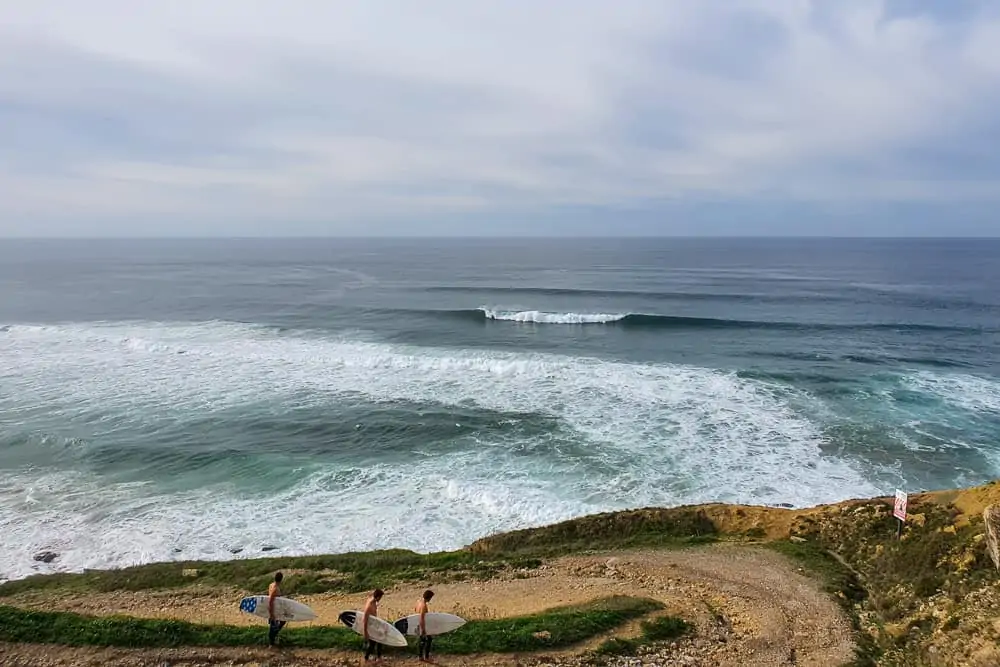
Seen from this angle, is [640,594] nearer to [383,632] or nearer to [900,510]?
[383,632]

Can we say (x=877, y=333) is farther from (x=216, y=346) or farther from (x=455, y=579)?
(x=216, y=346)

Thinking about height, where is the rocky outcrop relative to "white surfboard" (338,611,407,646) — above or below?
above

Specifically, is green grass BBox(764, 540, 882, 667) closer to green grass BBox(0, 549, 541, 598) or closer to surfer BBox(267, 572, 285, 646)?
green grass BBox(0, 549, 541, 598)

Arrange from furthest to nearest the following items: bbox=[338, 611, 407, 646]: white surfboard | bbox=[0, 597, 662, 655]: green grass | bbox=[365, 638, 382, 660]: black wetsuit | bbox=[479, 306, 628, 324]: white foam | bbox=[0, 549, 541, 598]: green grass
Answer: bbox=[479, 306, 628, 324]: white foam
bbox=[0, 549, 541, 598]: green grass
bbox=[0, 597, 662, 655]: green grass
bbox=[365, 638, 382, 660]: black wetsuit
bbox=[338, 611, 407, 646]: white surfboard

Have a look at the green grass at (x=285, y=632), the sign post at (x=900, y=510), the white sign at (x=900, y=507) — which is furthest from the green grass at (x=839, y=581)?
the green grass at (x=285, y=632)

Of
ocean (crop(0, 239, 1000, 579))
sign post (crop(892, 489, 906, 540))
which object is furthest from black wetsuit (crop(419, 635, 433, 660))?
sign post (crop(892, 489, 906, 540))

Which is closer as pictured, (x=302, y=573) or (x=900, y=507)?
(x=900, y=507)

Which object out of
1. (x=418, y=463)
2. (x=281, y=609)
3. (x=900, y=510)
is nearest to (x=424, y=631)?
(x=281, y=609)

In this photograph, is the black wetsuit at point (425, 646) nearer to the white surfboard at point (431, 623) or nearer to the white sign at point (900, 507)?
the white surfboard at point (431, 623)
